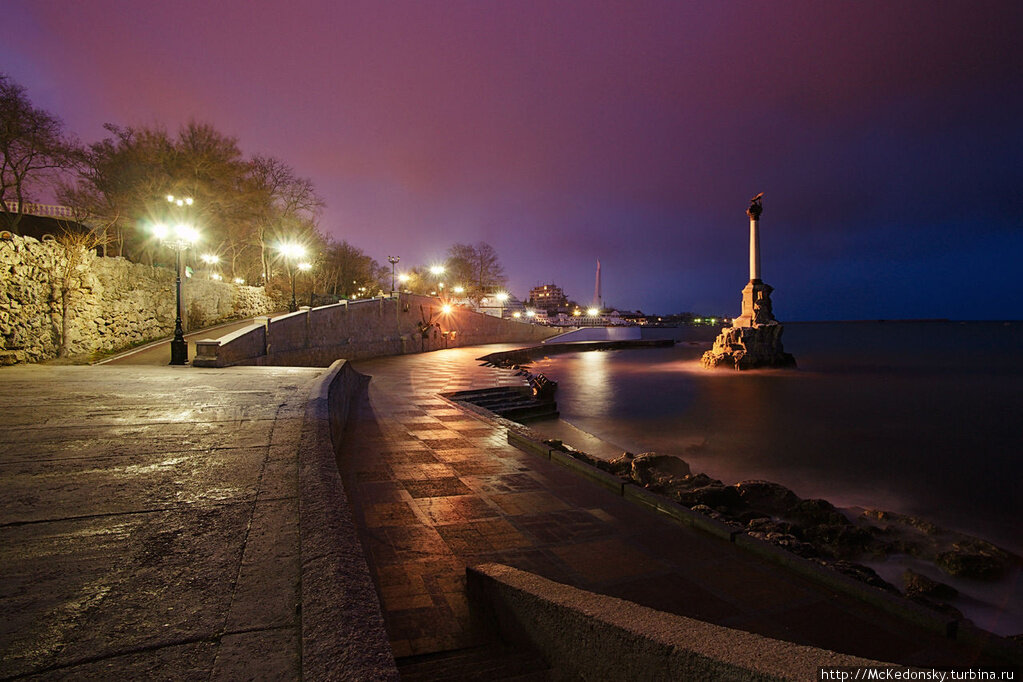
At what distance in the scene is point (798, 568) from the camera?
12.8 feet

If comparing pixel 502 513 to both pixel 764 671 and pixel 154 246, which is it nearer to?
A: pixel 764 671

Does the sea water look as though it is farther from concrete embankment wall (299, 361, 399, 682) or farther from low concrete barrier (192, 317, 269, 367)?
low concrete barrier (192, 317, 269, 367)

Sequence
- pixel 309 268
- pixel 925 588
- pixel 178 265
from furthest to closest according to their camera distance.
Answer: pixel 309 268 → pixel 178 265 → pixel 925 588

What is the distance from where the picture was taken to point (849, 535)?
681 cm

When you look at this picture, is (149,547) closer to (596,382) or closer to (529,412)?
(529,412)

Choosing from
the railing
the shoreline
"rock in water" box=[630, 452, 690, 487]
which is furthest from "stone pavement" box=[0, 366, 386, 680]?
the railing

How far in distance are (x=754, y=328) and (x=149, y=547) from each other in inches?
1408

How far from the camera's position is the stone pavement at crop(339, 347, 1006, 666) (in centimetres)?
320

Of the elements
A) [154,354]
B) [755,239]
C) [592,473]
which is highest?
[755,239]

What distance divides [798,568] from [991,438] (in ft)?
61.0

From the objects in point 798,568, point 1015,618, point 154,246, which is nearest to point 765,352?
point 1015,618

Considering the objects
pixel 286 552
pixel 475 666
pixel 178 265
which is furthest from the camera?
pixel 178 265

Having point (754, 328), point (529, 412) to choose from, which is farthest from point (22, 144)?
point (754, 328)

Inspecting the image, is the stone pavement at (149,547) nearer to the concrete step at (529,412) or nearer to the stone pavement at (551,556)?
the stone pavement at (551,556)
